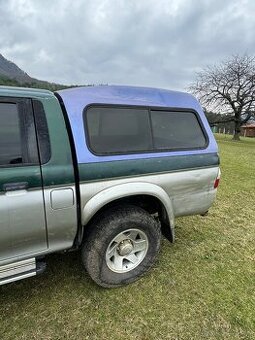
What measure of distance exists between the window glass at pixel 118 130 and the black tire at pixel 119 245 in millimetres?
643

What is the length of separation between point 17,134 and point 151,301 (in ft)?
6.66

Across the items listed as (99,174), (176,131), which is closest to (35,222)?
(99,174)

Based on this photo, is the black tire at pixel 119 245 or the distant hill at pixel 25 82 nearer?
the black tire at pixel 119 245

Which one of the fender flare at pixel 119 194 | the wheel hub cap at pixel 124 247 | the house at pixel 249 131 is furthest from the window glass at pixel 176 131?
the house at pixel 249 131

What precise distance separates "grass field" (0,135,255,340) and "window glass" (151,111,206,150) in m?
1.50

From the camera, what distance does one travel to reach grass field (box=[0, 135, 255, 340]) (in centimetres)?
240

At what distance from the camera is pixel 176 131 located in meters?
3.15

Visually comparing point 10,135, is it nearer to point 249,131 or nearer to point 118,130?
point 118,130

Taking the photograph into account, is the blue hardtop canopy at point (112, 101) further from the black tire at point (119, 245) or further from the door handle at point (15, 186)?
the black tire at point (119, 245)

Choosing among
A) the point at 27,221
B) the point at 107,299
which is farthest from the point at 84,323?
the point at 27,221

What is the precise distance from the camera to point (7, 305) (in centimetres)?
262

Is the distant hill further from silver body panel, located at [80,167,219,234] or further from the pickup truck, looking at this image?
silver body panel, located at [80,167,219,234]

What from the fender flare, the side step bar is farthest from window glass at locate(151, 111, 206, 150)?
the side step bar

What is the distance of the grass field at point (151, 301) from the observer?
2404mm
